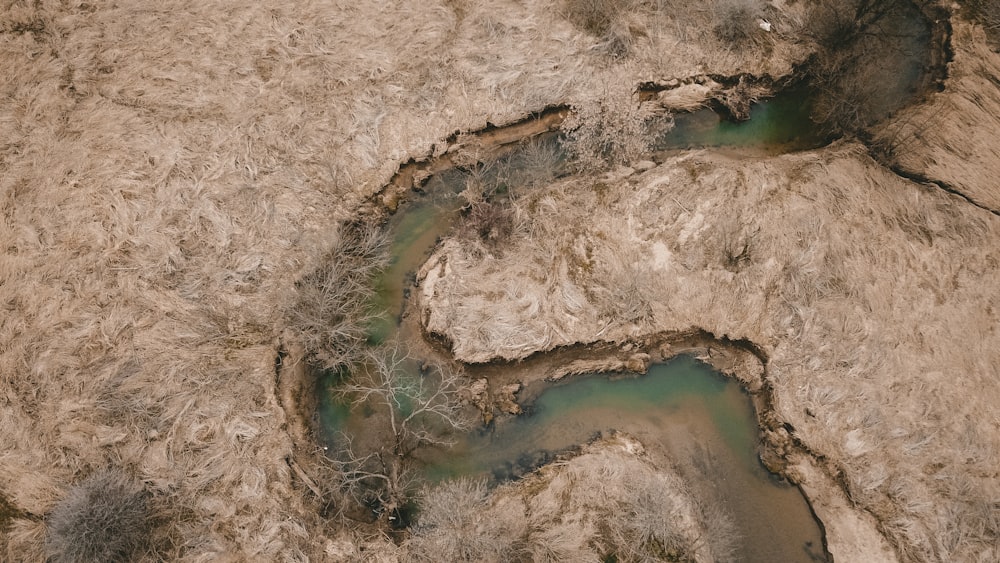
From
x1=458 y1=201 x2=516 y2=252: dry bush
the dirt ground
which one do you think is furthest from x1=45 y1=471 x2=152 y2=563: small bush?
x1=458 y1=201 x2=516 y2=252: dry bush

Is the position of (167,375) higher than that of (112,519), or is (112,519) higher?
(167,375)

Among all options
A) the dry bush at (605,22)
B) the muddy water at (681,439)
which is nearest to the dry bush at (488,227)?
the muddy water at (681,439)

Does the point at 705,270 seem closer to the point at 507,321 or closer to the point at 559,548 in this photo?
the point at 507,321

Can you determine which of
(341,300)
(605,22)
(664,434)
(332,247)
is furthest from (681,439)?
(605,22)

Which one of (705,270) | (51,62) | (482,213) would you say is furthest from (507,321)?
(51,62)

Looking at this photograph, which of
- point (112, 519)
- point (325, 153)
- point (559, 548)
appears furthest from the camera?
point (325, 153)

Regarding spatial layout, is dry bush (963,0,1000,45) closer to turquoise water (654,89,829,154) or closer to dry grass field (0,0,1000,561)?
dry grass field (0,0,1000,561)
